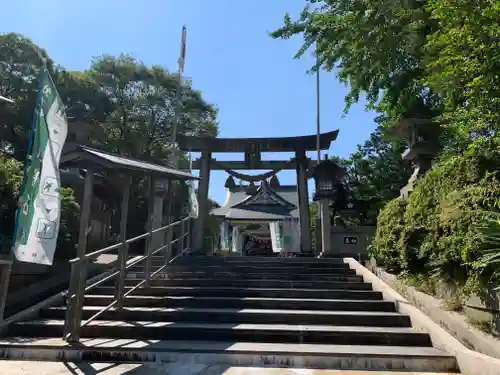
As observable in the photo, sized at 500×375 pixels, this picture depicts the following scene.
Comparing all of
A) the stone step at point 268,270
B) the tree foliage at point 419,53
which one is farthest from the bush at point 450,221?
the stone step at point 268,270

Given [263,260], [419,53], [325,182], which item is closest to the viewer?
[419,53]

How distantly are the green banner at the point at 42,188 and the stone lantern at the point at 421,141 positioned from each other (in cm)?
660

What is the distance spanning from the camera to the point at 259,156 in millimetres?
11523

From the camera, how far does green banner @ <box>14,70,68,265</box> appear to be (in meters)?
4.04

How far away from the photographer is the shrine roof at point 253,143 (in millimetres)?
11180

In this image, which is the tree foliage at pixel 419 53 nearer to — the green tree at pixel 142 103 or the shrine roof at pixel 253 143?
the shrine roof at pixel 253 143

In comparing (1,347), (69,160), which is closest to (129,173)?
(69,160)

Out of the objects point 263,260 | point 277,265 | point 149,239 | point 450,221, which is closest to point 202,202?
point 263,260

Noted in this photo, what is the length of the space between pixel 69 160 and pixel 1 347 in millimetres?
2280

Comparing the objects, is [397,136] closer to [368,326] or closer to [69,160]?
[368,326]

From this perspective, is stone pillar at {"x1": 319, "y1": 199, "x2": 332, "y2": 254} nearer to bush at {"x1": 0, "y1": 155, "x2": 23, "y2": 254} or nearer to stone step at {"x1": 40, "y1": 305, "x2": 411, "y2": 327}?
stone step at {"x1": 40, "y1": 305, "x2": 411, "y2": 327}

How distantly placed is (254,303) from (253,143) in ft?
22.2

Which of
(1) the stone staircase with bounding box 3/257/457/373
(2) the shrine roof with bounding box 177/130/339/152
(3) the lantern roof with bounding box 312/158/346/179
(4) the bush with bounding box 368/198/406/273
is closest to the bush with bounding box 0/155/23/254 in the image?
(1) the stone staircase with bounding box 3/257/457/373

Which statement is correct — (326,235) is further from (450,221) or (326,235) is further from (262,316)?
(450,221)
